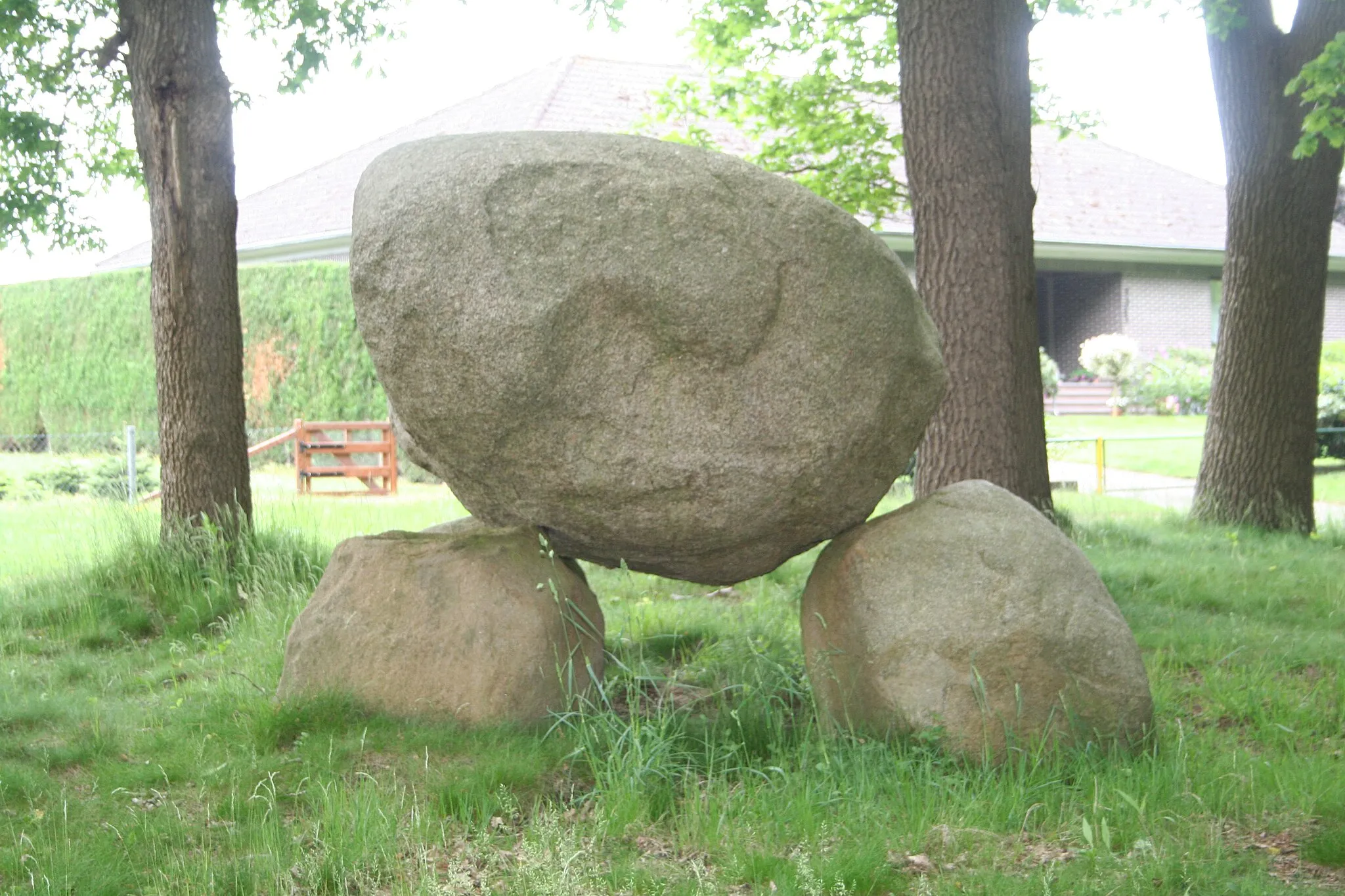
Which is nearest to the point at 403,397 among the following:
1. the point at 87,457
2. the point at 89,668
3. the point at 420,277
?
the point at 420,277

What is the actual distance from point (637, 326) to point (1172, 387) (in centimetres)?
2123

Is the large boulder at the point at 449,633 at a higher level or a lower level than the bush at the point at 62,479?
higher

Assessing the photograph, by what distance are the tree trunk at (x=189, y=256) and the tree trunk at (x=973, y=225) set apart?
4.32 metres

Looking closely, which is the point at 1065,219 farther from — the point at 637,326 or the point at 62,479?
the point at 637,326

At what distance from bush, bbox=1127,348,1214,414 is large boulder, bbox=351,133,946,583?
2045 cm

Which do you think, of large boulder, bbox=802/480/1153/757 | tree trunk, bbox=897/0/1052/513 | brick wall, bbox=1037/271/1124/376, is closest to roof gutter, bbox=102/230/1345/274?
brick wall, bbox=1037/271/1124/376

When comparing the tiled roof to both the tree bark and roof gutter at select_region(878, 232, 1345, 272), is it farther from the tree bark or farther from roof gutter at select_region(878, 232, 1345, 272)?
the tree bark

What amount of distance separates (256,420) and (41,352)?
4990mm

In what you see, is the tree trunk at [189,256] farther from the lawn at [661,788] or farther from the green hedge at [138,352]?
the green hedge at [138,352]

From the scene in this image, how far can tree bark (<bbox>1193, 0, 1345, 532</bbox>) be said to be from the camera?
9609 millimetres

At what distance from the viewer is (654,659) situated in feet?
19.1

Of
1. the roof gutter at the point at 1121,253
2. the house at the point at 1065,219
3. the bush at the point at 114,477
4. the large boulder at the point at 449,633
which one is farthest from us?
the roof gutter at the point at 1121,253

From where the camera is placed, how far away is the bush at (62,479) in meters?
14.8

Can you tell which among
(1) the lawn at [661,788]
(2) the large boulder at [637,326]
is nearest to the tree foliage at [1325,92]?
(1) the lawn at [661,788]
